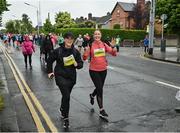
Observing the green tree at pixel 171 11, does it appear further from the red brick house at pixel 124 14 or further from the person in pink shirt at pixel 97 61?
the red brick house at pixel 124 14

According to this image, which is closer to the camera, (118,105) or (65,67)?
(65,67)

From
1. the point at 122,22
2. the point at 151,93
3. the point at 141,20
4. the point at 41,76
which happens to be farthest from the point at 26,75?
the point at 122,22

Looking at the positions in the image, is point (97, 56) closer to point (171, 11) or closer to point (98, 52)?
point (98, 52)

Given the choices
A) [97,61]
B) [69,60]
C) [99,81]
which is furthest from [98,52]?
[69,60]

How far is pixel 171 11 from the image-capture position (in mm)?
30422

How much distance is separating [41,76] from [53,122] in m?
8.03

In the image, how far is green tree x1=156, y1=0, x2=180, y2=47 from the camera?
29.5 metres

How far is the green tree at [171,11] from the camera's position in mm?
29522

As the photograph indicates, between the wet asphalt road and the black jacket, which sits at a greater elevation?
the black jacket

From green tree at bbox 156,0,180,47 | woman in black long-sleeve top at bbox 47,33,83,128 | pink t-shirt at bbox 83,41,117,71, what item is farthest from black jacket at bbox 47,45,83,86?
green tree at bbox 156,0,180,47

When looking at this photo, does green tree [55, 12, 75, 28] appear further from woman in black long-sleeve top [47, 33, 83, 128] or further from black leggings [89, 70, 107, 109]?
woman in black long-sleeve top [47, 33, 83, 128]

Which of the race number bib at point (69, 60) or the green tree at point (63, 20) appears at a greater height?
the green tree at point (63, 20)

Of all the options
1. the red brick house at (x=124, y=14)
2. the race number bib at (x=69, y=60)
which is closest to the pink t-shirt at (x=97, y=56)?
the race number bib at (x=69, y=60)

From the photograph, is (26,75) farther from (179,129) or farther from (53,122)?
(179,129)
